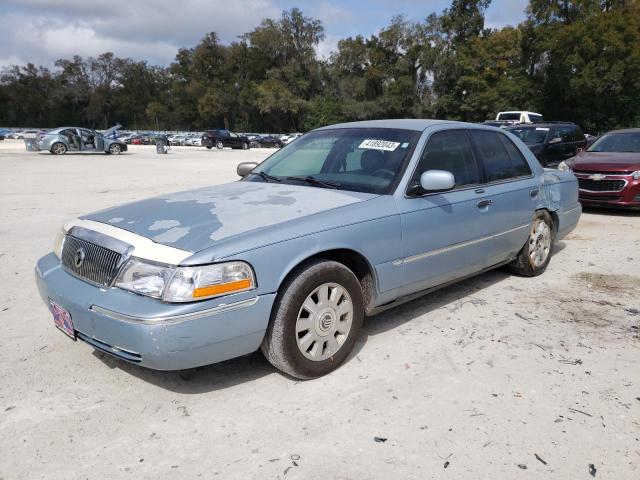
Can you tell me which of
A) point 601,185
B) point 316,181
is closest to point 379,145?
point 316,181

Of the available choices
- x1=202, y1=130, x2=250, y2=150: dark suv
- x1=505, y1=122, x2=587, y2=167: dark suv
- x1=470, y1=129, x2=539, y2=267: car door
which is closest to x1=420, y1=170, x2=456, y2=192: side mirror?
x1=470, y1=129, x2=539, y2=267: car door

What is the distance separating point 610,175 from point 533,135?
471 centimetres

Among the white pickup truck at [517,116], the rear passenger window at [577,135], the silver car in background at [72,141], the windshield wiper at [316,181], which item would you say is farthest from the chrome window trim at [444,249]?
the silver car in background at [72,141]

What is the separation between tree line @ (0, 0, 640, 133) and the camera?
42969 mm

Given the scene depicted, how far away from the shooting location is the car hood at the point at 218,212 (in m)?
2.92

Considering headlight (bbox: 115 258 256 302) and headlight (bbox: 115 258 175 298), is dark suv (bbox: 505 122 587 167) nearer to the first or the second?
headlight (bbox: 115 258 256 302)

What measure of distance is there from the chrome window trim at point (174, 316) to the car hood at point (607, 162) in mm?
7919

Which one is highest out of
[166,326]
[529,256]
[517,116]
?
[517,116]

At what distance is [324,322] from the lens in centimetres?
318

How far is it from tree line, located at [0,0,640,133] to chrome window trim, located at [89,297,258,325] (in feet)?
152

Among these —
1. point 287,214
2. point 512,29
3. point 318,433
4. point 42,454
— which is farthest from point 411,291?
point 512,29

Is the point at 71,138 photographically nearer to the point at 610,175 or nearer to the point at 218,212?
the point at 610,175

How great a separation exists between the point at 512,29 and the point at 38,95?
80682 millimetres

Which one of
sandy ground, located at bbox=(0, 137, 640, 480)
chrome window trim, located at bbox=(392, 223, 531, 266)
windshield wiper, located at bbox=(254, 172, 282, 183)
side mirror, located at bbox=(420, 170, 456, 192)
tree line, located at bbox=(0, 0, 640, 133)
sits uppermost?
tree line, located at bbox=(0, 0, 640, 133)
